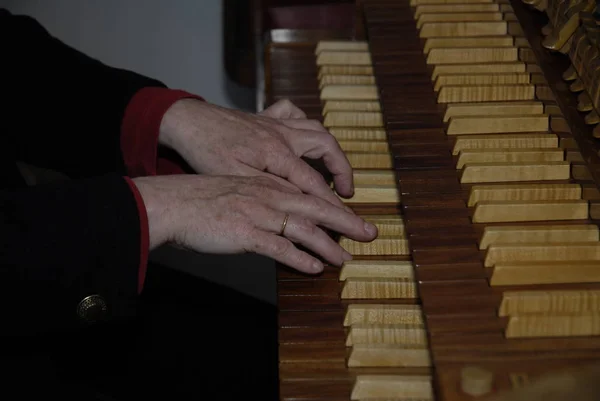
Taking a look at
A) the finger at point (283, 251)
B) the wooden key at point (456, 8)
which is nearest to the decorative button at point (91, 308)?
the finger at point (283, 251)

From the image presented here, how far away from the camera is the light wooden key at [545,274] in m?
1.03

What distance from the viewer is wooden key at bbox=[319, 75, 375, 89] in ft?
5.05

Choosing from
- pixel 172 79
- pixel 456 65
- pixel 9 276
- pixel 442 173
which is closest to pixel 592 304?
pixel 442 173

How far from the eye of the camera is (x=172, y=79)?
2.85 meters

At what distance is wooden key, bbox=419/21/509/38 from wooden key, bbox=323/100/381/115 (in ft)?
0.51

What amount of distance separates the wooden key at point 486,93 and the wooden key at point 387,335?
443 mm

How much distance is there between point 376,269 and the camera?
1.15 m

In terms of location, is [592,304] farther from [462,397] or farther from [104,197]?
[104,197]

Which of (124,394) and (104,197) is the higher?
(104,197)

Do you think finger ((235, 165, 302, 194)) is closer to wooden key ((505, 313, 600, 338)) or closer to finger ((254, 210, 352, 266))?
finger ((254, 210, 352, 266))

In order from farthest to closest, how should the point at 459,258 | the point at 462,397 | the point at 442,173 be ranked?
the point at 442,173
the point at 459,258
the point at 462,397

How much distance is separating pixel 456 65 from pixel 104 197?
60cm

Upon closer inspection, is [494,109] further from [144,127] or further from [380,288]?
[144,127]

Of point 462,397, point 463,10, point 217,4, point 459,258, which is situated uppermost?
point 217,4
